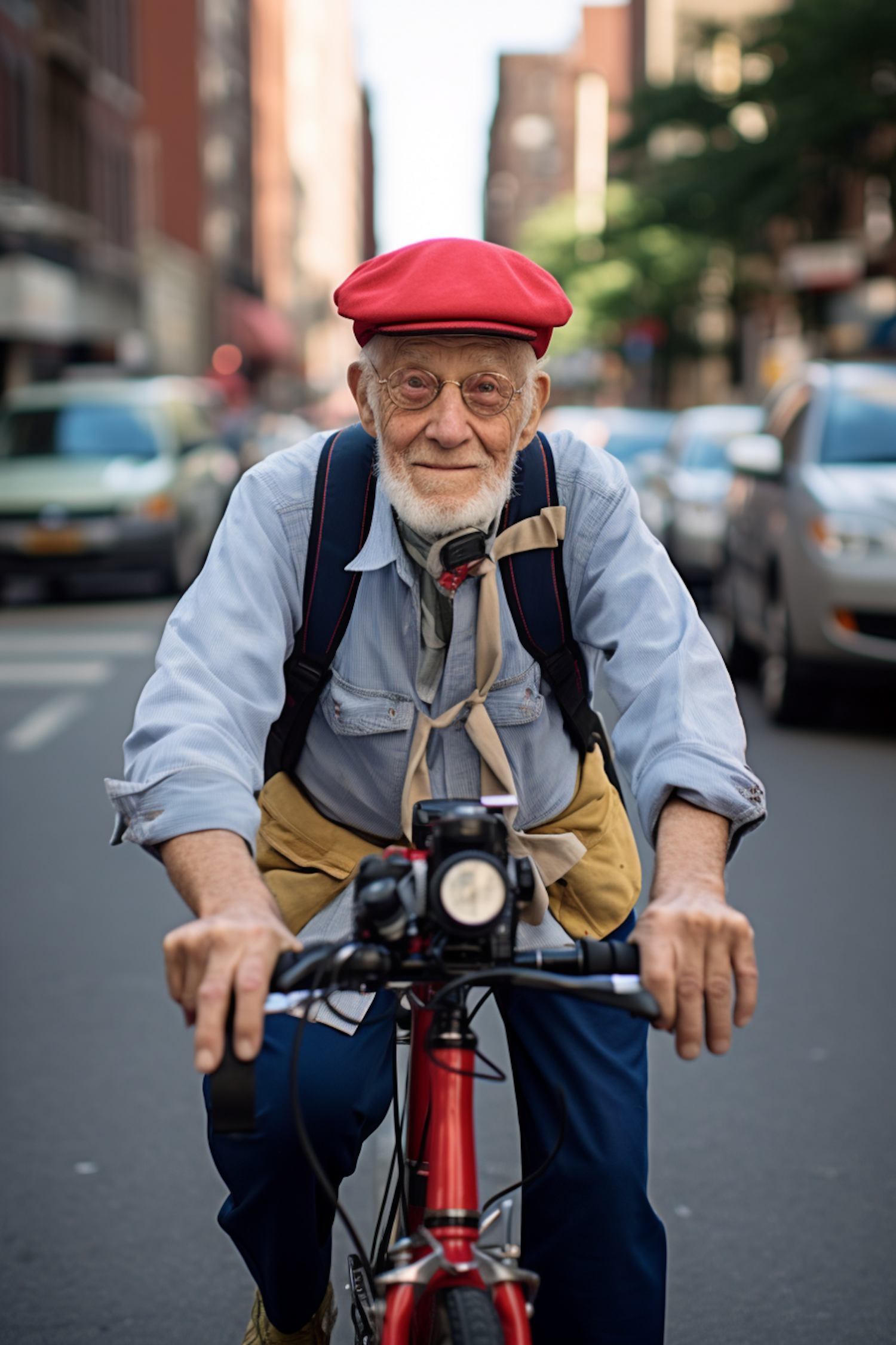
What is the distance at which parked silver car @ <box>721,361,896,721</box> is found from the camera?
934 cm

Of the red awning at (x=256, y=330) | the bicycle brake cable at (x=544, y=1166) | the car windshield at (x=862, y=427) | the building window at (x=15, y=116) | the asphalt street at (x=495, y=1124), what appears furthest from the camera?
the red awning at (x=256, y=330)

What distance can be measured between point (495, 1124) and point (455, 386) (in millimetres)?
2466

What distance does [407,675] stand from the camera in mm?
2594

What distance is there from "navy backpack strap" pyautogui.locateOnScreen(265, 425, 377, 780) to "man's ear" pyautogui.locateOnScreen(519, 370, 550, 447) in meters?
0.23

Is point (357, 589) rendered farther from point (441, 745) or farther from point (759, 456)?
point (759, 456)

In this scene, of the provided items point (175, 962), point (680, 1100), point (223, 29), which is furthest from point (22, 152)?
point (223, 29)

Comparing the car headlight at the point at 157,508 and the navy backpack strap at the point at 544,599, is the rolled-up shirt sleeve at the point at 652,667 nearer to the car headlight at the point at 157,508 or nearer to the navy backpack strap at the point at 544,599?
the navy backpack strap at the point at 544,599

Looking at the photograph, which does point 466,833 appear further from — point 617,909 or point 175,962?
point 617,909

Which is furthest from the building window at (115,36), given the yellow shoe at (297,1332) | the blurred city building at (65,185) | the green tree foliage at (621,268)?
the yellow shoe at (297,1332)

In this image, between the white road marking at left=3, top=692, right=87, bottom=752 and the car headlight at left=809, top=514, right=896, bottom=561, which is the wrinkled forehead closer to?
the car headlight at left=809, top=514, right=896, bottom=561

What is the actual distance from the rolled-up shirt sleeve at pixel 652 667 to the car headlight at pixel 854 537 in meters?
6.84

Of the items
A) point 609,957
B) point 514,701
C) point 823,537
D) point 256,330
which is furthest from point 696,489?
point 256,330

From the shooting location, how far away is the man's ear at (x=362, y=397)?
2650mm

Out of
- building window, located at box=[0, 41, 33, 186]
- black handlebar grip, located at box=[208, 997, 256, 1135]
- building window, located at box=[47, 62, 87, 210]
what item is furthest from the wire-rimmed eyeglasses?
building window, located at box=[47, 62, 87, 210]
